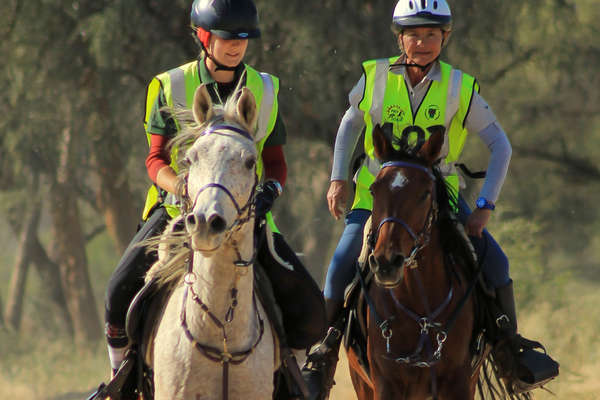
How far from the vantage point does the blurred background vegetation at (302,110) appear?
14883mm

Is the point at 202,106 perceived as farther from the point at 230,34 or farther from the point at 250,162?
the point at 230,34

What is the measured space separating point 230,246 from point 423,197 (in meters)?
1.99

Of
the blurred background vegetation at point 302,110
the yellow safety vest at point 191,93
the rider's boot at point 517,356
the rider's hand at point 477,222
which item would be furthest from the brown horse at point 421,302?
the blurred background vegetation at point 302,110

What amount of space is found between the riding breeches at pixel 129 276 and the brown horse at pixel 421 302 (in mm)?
1434

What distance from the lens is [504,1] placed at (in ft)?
51.6

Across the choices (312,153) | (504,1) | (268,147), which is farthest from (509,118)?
(268,147)

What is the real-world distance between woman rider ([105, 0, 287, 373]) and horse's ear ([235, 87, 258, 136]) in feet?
1.71

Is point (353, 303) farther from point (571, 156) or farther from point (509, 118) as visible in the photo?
point (571, 156)

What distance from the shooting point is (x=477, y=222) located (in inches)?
300

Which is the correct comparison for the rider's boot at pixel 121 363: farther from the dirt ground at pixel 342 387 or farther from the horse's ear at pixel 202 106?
the dirt ground at pixel 342 387

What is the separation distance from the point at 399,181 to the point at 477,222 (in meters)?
0.90

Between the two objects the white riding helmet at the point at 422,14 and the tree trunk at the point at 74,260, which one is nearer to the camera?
the white riding helmet at the point at 422,14

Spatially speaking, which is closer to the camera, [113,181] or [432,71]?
[432,71]

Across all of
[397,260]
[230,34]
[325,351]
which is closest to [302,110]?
[325,351]
